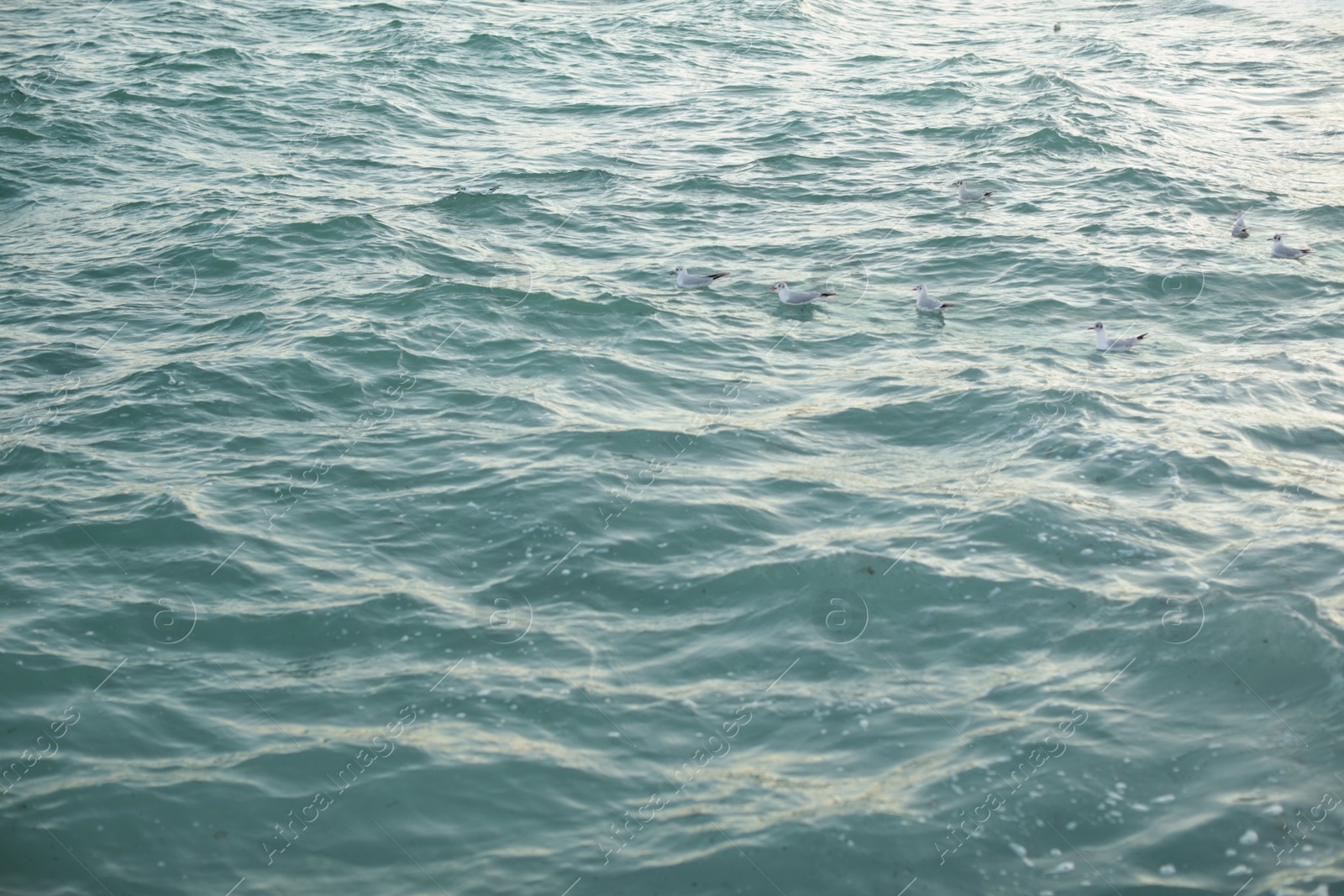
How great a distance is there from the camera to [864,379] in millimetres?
10281

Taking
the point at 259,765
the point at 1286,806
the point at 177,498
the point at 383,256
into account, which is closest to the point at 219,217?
the point at 383,256

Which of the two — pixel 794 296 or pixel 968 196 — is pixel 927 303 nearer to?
pixel 794 296

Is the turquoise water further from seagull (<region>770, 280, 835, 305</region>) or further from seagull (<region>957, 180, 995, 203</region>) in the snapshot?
seagull (<region>957, 180, 995, 203</region>)

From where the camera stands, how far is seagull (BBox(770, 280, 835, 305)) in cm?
1172

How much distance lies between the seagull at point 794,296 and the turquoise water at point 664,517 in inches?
6.6

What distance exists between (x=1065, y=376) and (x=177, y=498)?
323 inches

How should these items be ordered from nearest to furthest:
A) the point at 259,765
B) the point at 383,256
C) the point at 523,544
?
1. the point at 259,765
2. the point at 523,544
3. the point at 383,256

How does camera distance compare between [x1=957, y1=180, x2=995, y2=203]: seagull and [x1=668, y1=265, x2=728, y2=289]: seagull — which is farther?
[x1=957, y1=180, x2=995, y2=203]: seagull

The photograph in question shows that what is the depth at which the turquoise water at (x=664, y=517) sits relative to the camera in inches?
227

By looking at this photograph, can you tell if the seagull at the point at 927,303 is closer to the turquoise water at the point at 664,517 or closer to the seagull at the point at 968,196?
the turquoise water at the point at 664,517

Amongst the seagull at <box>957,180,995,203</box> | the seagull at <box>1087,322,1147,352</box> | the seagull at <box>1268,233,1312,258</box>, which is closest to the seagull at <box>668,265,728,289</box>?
the seagull at <box>1087,322,1147,352</box>

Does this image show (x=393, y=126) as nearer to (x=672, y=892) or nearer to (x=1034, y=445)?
(x=1034, y=445)

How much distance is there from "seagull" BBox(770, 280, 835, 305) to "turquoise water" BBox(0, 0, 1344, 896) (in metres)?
0.17

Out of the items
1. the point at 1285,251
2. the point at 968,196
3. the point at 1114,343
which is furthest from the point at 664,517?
the point at 1285,251
